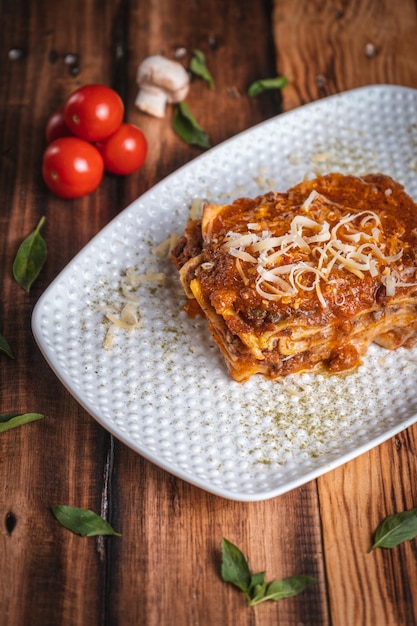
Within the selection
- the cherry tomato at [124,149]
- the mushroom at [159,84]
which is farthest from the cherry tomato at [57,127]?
the mushroom at [159,84]

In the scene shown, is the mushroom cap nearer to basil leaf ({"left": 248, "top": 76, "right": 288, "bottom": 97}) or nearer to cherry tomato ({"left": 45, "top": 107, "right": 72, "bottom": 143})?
basil leaf ({"left": 248, "top": 76, "right": 288, "bottom": 97})

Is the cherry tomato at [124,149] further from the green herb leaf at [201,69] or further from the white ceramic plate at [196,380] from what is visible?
the green herb leaf at [201,69]

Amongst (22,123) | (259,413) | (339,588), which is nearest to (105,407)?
(259,413)

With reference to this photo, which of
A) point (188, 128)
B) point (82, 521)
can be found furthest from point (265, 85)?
point (82, 521)

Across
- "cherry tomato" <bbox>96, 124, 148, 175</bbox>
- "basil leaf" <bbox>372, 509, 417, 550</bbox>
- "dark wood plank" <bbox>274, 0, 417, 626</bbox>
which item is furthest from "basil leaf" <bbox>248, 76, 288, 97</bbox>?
"basil leaf" <bbox>372, 509, 417, 550</bbox>

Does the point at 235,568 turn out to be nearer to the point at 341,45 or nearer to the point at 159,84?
the point at 159,84

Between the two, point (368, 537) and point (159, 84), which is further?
point (159, 84)

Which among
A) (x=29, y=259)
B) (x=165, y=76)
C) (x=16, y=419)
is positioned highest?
(x=165, y=76)
